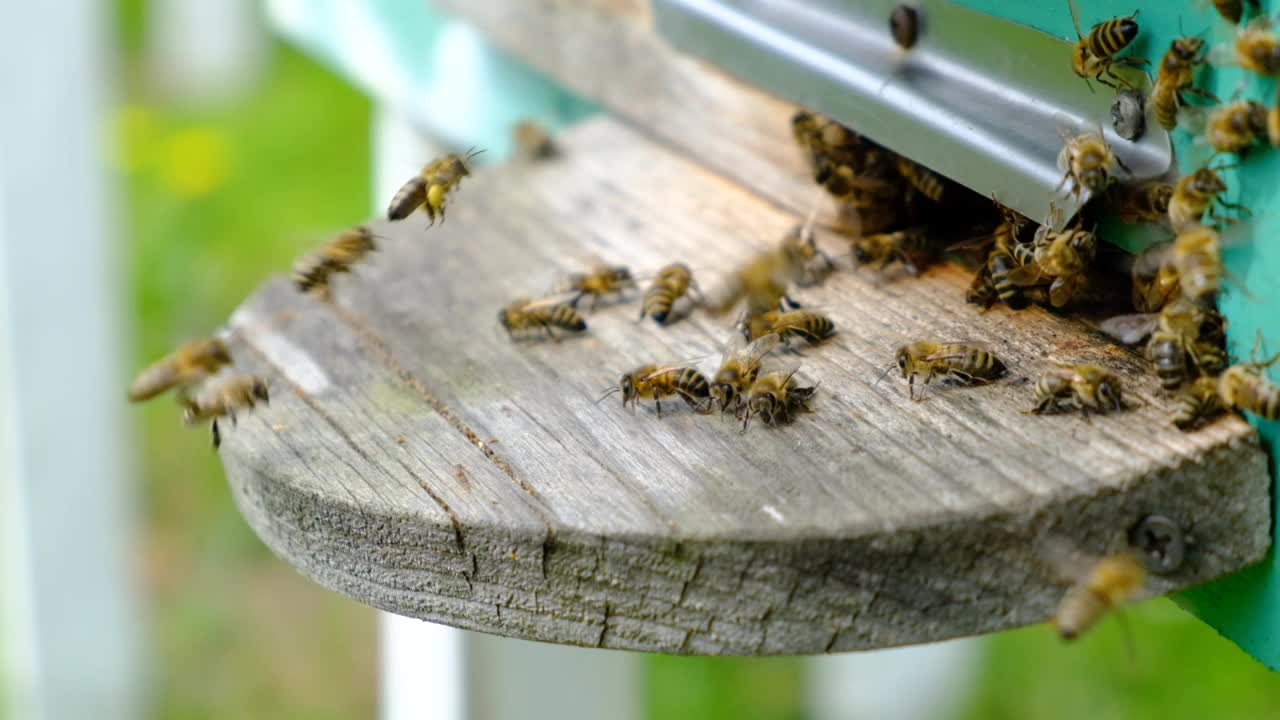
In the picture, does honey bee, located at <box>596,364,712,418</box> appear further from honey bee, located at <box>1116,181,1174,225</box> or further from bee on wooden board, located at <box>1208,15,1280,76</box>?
bee on wooden board, located at <box>1208,15,1280,76</box>

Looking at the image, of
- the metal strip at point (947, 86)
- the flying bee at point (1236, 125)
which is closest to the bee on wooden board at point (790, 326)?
the metal strip at point (947, 86)

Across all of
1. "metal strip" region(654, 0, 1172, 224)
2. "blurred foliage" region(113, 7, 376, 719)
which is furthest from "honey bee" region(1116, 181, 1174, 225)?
"blurred foliage" region(113, 7, 376, 719)

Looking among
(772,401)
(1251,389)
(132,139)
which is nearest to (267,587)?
(132,139)

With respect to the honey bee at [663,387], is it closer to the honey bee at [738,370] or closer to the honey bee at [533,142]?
the honey bee at [738,370]

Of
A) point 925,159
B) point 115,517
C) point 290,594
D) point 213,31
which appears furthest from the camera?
point 213,31

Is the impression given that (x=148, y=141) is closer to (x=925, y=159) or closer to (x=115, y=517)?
(x=115, y=517)

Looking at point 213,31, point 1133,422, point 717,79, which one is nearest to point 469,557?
point 1133,422
